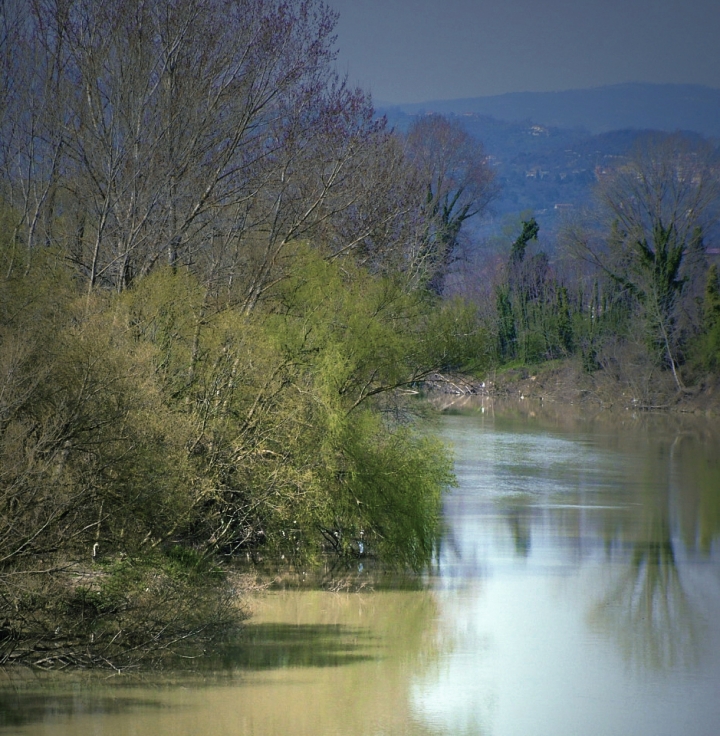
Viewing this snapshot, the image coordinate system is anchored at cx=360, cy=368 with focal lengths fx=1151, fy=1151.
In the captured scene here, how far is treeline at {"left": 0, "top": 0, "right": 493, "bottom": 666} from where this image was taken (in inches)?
364

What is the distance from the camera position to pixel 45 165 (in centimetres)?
1535

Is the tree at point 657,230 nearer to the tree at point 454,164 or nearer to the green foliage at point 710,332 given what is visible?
the green foliage at point 710,332

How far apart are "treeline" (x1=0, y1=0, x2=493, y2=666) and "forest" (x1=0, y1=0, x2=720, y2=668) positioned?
0.04m

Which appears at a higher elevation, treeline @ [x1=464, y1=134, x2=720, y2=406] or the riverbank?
treeline @ [x1=464, y1=134, x2=720, y2=406]

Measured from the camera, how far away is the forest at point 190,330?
9273 millimetres

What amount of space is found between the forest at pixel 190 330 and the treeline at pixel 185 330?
0.12 ft

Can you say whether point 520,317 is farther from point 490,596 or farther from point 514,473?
point 490,596

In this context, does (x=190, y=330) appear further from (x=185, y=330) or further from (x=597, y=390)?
(x=597, y=390)

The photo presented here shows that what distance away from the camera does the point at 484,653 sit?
12.2 metres

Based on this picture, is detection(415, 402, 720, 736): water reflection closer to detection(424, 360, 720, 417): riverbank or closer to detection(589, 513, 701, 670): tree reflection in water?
detection(589, 513, 701, 670): tree reflection in water

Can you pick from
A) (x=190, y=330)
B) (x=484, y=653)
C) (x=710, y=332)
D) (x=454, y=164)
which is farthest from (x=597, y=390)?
(x=190, y=330)

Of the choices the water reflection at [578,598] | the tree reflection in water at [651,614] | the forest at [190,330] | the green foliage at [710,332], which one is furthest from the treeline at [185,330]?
the green foliage at [710,332]

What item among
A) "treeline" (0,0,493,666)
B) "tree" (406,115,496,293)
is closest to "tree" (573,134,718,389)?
"tree" (406,115,496,293)

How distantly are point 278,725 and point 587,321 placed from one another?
4299 centimetres
